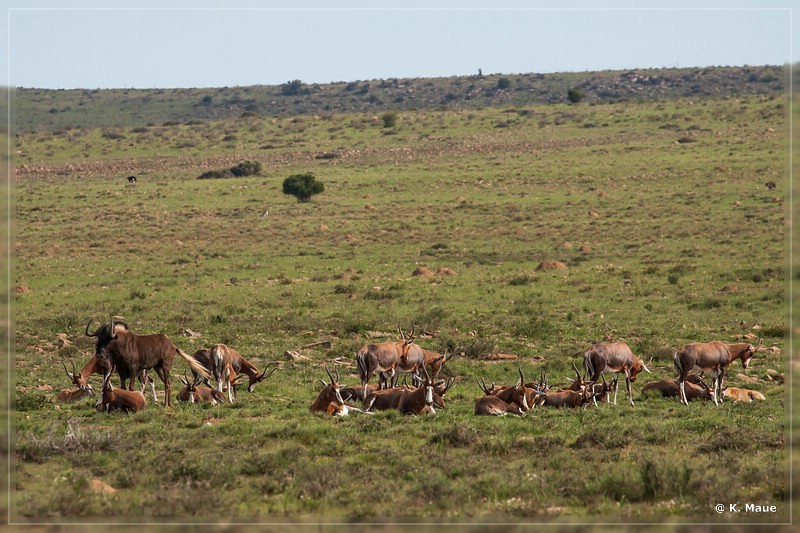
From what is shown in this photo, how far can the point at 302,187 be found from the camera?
57.7m

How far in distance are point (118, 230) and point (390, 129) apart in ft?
135

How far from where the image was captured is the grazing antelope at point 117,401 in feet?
52.2

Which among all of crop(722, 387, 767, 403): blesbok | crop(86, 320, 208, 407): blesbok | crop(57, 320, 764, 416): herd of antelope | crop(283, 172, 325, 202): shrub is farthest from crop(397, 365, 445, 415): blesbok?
crop(283, 172, 325, 202): shrub

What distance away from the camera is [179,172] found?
70.8m

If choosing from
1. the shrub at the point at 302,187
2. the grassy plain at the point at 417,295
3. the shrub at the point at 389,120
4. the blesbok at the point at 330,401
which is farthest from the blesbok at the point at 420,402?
the shrub at the point at 389,120

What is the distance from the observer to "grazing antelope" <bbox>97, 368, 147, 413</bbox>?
15.9 meters

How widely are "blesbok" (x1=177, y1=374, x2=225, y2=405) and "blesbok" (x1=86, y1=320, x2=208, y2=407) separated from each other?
495 mm

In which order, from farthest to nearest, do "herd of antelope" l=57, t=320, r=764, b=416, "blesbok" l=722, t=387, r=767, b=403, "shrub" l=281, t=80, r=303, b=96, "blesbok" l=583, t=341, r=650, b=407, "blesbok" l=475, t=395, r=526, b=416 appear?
"shrub" l=281, t=80, r=303, b=96
"blesbok" l=583, t=341, r=650, b=407
"blesbok" l=722, t=387, r=767, b=403
"herd of antelope" l=57, t=320, r=764, b=416
"blesbok" l=475, t=395, r=526, b=416

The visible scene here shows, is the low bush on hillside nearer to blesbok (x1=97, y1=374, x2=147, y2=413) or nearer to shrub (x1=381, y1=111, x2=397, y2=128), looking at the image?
shrub (x1=381, y1=111, x2=397, y2=128)

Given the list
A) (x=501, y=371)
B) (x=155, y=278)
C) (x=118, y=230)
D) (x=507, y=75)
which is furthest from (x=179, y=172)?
(x=507, y=75)

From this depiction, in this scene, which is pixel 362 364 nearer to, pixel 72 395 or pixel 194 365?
pixel 194 365

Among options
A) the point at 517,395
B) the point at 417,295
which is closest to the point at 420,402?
the point at 517,395

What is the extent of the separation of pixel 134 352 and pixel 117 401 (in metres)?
1.14

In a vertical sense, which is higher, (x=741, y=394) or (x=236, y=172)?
(x=236, y=172)
